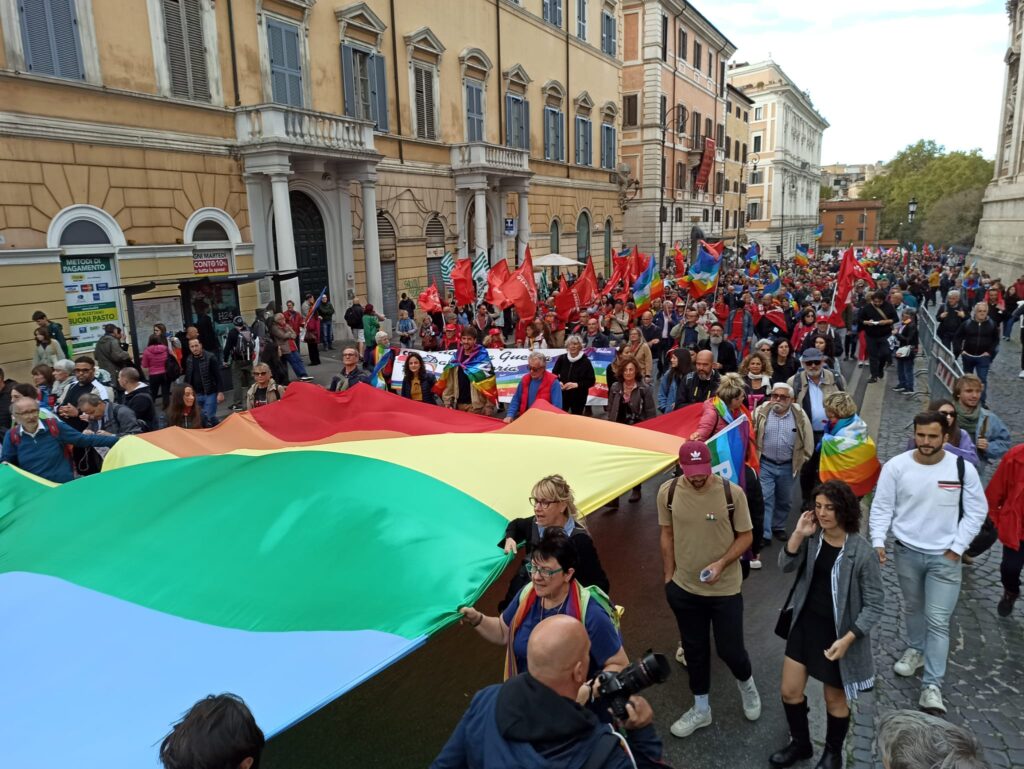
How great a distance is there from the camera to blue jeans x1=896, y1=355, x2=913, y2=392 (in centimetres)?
1257

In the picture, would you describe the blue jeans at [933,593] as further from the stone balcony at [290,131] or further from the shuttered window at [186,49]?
the shuttered window at [186,49]

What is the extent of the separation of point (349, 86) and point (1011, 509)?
2036 cm

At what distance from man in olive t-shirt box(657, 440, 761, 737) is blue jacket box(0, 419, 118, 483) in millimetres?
5347

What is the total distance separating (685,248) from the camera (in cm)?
4662

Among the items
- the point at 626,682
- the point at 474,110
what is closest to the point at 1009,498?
the point at 626,682

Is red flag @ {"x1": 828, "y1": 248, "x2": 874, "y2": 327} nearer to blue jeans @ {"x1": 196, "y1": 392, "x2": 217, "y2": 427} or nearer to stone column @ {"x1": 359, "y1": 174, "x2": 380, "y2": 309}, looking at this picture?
blue jeans @ {"x1": 196, "y1": 392, "x2": 217, "y2": 427}

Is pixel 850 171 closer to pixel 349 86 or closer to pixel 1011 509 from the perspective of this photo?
pixel 349 86

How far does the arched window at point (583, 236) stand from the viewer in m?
35.0

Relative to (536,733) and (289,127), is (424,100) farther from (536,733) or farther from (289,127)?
(536,733)

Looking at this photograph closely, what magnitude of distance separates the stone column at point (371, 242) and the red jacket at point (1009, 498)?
18120mm

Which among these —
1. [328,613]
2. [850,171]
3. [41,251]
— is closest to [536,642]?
[328,613]

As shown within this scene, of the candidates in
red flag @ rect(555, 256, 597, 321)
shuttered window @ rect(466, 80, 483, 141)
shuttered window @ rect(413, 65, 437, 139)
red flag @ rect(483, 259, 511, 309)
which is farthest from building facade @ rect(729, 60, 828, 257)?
red flag @ rect(483, 259, 511, 309)

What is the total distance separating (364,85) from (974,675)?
21638 millimetres

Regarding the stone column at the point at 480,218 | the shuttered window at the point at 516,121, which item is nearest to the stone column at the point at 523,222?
the shuttered window at the point at 516,121
